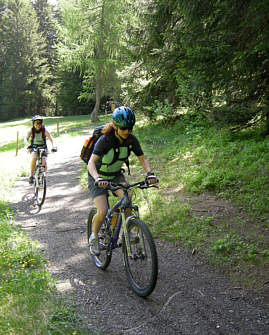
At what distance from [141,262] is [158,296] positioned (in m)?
0.50

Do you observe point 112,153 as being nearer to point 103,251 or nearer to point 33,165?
point 103,251

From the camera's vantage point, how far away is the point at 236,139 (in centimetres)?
1036

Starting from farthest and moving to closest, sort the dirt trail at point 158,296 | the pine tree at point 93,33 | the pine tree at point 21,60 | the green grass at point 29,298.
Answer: the pine tree at point 21,60 < the pine tree at point 93,33 < the dirt trail at point 158,296 < the green grass at point 29,298

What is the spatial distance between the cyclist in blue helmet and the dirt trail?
0.78 m

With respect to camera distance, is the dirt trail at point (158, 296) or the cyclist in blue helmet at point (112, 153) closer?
the dirt trail at point (158, 296)

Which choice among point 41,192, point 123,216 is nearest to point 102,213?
point 123,216

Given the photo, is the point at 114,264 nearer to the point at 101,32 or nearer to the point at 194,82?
the point at 194,82

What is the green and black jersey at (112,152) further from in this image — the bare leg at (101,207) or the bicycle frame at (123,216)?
the bicycle frame at (123,216)

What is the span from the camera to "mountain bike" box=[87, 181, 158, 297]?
396cm

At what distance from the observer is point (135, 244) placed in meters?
4.23

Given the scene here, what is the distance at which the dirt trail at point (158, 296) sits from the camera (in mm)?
3654

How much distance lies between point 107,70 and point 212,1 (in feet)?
85.3

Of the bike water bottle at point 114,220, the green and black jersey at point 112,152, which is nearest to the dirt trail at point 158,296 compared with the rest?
the bike water bottle at point 114,220

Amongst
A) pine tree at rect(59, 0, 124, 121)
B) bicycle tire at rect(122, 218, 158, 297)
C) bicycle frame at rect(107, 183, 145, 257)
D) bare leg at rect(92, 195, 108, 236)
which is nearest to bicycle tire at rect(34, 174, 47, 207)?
bare leg at rect(92, 195, 108, 236)
